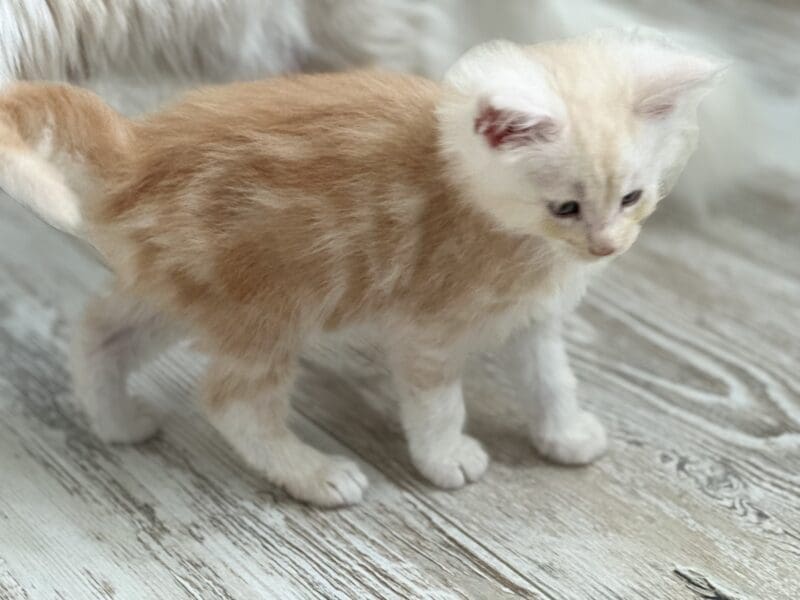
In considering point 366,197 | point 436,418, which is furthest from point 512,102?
point 436,418

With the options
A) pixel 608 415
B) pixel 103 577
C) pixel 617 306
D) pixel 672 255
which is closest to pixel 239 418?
pixel 103 577

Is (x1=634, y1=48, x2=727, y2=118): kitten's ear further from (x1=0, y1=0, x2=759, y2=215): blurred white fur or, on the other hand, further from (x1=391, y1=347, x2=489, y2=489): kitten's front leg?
(x1=0, y1=0, x2=759, y2=215): blurred white fur

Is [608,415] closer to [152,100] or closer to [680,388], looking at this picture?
[680,388]

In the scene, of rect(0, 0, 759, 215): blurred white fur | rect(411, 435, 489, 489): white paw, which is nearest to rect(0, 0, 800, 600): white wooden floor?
rect(411, 435, 489, 489): white paw

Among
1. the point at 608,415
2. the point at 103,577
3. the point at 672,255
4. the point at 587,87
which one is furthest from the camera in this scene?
the point at 672,255

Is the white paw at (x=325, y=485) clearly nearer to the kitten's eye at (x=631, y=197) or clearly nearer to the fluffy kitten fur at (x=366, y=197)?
the fluffy kitten fur at (x=366, y=197)

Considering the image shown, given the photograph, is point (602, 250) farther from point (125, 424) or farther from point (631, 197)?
point (125, 424)
